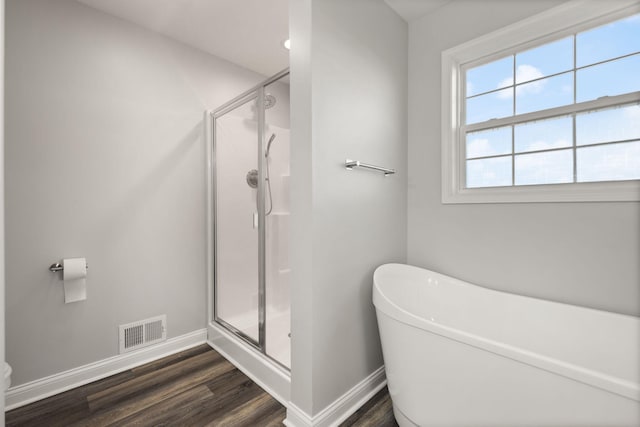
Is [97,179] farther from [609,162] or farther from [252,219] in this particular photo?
[609,162]

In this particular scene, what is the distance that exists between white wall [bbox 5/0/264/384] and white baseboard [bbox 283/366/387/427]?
1.30m

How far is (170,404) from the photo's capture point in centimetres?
164

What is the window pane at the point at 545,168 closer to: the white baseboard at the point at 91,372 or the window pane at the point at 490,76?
the window pane at the point at 490,76

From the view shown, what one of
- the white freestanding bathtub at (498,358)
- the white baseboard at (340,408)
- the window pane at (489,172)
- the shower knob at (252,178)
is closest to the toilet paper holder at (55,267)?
the shower knob at (252,178)

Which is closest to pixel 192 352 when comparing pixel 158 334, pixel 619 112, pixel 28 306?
pixel 158 334

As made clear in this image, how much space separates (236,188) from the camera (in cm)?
232

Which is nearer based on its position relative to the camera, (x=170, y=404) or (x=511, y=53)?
(x=170, y=404)

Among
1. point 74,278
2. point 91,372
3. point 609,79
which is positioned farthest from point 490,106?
point 91,372

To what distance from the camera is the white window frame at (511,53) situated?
1.40 metres

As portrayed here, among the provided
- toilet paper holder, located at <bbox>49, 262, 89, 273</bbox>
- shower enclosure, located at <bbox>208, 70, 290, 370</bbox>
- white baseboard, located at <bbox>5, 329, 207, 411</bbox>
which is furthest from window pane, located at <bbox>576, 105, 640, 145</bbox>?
toilet paper holder, located at <bbox>49, 262, 89, 273</bbox>

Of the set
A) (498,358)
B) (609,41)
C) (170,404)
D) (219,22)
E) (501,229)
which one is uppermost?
(219,22)

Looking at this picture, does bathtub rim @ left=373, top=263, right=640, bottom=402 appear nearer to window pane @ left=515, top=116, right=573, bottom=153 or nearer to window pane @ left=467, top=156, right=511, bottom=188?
window pane @ left=467, top=156, right=511, bottom=188

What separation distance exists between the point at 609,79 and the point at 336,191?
1.53 meters

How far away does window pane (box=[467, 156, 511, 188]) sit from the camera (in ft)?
5.85
